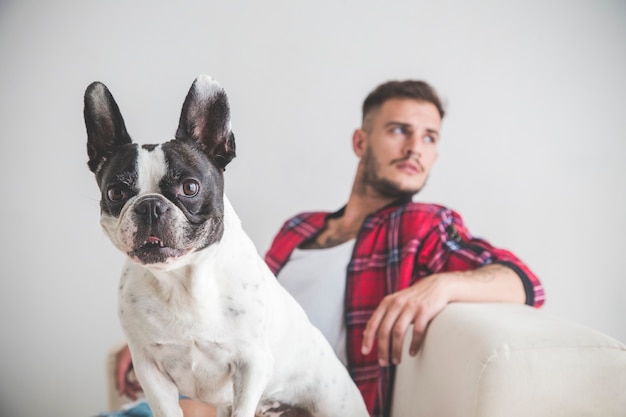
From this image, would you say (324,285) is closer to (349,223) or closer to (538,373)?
(349,223)

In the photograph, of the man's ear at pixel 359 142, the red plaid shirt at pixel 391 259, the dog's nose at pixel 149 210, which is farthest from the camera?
the man's ear at pixel 359 142

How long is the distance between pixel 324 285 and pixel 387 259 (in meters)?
0.23

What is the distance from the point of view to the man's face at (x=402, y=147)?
1.90 metres

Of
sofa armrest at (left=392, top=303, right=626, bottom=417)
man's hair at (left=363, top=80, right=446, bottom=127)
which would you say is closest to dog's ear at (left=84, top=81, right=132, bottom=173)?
sofa armrest at (left=392, top=303, right=626, bottom=417)

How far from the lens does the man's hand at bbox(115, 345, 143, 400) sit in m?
1.81

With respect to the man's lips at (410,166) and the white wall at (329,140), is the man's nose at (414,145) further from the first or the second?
the white wall at (329,140)

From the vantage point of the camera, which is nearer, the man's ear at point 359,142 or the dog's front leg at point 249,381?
the dog's front leg at point 249,381

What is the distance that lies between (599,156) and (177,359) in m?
2.09

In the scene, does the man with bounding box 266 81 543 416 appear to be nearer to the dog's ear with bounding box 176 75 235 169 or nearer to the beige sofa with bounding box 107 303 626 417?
the beige sofa with bounding box 107 303 626 417

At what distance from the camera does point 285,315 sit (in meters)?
1.04

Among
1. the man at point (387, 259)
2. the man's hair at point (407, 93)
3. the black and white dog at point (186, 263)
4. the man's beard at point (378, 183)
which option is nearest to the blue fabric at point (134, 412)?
the man at point (387, 259)

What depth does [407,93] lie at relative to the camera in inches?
76.5

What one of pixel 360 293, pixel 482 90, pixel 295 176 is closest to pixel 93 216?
pixel 295 176

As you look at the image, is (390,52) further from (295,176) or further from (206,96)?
(206,96)
